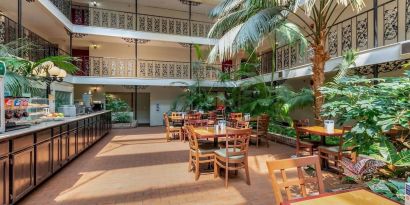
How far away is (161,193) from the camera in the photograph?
3.95 m

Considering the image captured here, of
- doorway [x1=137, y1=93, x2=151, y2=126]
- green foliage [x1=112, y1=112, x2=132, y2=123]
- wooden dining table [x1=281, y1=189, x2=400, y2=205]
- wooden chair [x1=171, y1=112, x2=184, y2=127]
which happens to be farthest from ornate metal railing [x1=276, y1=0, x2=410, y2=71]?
doorway [x1=137, y1=93, x2=151, y2=126]

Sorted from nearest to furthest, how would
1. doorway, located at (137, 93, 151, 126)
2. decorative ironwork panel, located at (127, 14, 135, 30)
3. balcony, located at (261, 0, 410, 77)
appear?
balcony, located at (261, 0, 410, 77), decorative ironwork panel, located at (127, 14, 135, 30), doorway, located at (137, 93, 151, 126)

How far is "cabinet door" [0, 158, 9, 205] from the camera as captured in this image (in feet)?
9.83

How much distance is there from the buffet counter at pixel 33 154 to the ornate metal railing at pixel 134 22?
821 cm

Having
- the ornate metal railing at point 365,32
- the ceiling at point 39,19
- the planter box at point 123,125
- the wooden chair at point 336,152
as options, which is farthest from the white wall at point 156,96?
the wooden chair at point 336,152

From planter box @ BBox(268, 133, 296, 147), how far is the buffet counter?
250 inches

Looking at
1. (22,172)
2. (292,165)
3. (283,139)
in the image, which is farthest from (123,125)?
(292,165)

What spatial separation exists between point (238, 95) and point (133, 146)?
19.6 feet

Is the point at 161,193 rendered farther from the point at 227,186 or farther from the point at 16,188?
the point at 16,188

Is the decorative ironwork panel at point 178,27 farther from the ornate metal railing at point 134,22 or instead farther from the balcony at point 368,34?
the balcony at point 368,34

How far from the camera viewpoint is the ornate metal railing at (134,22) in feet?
40.7

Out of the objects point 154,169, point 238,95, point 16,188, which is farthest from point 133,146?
point 238,95

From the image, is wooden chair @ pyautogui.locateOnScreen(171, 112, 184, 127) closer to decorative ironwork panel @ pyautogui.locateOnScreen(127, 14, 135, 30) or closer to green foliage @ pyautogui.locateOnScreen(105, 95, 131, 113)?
green foliage @ pyautogui.locateOnScreen(105, 95, 131, 113)

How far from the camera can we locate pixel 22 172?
3492 millimetres
